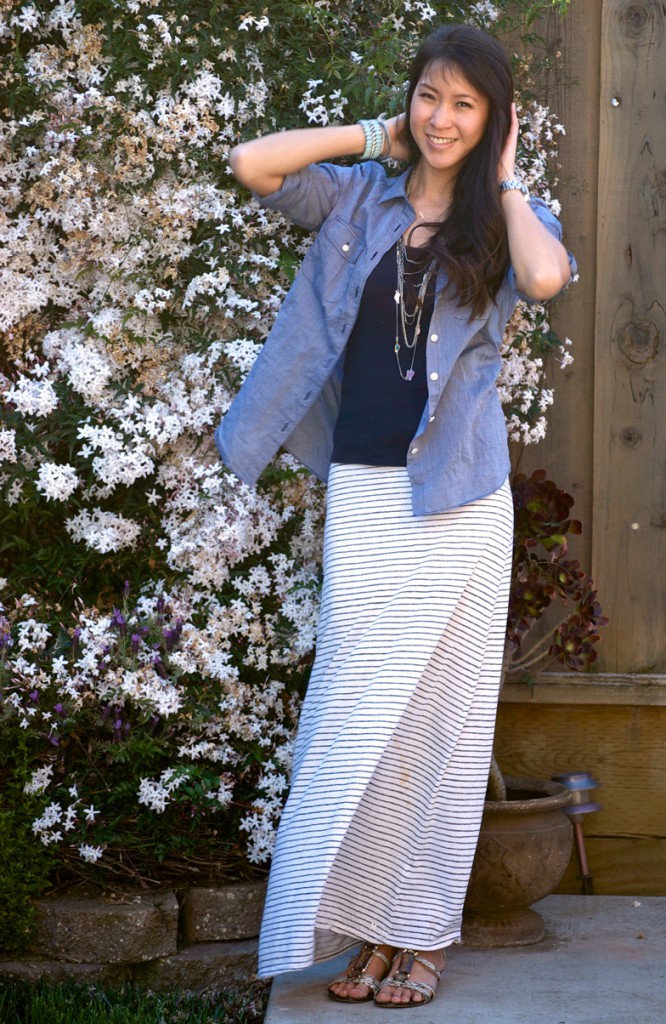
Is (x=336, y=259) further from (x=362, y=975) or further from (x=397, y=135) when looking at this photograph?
(x=362, y=975)

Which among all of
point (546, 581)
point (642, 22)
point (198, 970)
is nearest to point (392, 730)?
point (546, 581)

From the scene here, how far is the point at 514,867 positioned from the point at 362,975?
0.52 metres

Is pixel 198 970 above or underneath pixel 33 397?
underneath

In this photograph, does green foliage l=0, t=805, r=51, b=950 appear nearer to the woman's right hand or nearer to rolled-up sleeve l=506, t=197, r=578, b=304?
rolled-up sleeve l=506, t=197, r=578, b=304

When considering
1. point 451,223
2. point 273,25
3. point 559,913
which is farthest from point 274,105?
point 559,913

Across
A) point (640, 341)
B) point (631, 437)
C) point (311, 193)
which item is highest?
point (311, 193)

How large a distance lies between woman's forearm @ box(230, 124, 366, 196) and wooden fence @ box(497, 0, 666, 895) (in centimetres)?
107

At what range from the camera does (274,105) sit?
10.5 feet

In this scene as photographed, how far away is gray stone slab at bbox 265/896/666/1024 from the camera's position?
2514 millimetres

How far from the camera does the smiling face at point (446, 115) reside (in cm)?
255

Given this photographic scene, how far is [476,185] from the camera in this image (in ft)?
8.63

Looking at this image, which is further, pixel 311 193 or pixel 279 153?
pixel 311 193

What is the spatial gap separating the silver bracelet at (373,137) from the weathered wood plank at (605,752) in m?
1.62

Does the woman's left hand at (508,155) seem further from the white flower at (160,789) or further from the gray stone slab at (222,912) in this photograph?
the gray stone slab at (222,912)
